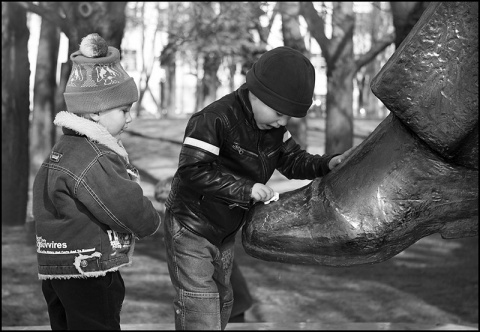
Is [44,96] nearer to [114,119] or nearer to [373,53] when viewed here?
[373,53]

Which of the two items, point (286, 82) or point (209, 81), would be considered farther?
point (209, 81)

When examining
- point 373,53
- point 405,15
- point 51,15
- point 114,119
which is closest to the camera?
point 114,119

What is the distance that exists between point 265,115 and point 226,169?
0.25 metres

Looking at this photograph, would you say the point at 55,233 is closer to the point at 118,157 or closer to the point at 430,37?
the point at 118,157

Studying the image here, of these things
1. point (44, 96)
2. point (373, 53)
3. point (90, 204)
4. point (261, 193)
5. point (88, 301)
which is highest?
point (261, 193)

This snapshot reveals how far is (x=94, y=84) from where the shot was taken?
9.78 ft

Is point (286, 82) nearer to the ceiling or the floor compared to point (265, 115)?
nearer to the ceiling

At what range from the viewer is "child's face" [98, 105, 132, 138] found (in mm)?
3018

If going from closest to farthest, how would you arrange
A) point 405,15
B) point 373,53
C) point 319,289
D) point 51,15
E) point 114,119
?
point 114,119 → point 405,15 → point 319,289 → point 51,15 → point 373,53

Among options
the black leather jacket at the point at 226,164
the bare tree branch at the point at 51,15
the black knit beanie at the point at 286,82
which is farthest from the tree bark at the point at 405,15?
the black knit beanie at the point at 286,82

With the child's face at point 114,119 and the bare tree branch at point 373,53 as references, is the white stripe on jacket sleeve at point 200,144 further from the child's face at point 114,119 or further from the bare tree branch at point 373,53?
the bare tree branch at point 373,53

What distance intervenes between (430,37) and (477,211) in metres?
0.54

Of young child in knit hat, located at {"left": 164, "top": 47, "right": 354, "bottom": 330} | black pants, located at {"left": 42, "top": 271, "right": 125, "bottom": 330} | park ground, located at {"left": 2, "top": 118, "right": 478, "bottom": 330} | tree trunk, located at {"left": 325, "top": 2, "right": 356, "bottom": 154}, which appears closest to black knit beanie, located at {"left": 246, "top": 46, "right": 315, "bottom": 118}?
young child in knit hat, located at {"left": 164, "top": 47, "right": 354, "bottom": 330}

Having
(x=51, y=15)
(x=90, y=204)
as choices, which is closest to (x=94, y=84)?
(x=90, y=204)
